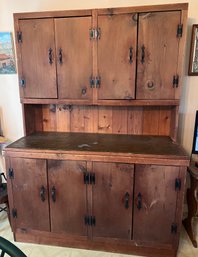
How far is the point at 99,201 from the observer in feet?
5.45

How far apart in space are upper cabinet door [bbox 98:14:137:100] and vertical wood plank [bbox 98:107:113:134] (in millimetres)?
314

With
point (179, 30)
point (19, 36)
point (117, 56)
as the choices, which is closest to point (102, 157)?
point (117, 56)

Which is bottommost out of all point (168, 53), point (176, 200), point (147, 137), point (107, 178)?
point (176, 200)

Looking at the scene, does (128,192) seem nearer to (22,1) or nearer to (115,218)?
(115,218)

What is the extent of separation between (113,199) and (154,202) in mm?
318

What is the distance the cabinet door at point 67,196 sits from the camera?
1644 mm

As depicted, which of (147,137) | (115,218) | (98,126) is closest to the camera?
(115,218)

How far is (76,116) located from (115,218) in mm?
1031

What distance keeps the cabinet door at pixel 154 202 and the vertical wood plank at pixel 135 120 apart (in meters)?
0.58

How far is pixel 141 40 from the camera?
5.35 ft

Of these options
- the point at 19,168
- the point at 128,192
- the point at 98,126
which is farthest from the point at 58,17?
the point at 128,192

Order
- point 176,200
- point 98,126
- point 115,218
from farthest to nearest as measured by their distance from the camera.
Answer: point 98,126 < point 115,218 < point 176,200

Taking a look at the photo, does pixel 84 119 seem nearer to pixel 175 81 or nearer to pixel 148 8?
pixel 175 81

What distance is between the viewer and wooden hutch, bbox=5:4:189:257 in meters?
1.58
